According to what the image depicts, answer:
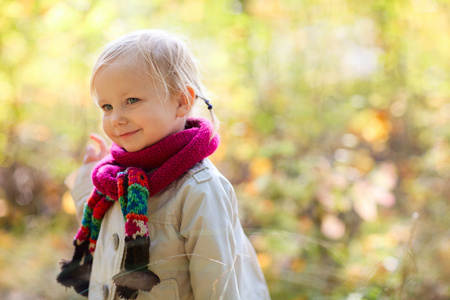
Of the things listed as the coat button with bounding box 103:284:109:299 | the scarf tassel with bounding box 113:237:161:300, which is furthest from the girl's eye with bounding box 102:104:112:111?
the coat button with bounding box 103:284:109:299

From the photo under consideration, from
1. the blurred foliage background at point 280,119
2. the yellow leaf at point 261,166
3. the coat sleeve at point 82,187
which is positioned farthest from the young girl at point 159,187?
the yellow leaf at point 261,166

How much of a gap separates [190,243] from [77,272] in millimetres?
509

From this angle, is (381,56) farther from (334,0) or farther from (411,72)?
(334,0)

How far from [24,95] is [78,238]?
2.50 m

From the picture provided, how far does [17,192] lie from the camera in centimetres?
348

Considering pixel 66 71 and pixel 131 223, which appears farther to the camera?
pixel 66 71

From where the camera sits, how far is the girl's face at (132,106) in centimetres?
126

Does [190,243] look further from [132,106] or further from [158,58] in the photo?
[158,58]

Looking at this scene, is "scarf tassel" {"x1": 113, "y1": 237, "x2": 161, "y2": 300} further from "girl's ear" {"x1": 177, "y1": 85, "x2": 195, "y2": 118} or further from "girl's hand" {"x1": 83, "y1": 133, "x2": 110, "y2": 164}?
"girl's hand" {"x1": 83, "y1": 133, "x2": 110, "y2": 164}

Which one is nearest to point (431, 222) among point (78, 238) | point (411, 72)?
point (411, 72)

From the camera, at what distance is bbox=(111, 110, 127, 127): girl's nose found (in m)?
1.27

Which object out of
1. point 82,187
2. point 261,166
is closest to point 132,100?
point 82,187

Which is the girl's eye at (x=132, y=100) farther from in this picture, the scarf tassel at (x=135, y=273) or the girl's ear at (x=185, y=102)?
the scarf tassel at (x=135, y=273)

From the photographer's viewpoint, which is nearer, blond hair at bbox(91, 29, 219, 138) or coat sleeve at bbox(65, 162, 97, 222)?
blond hair at bbox(91, 29, 219, 138)
